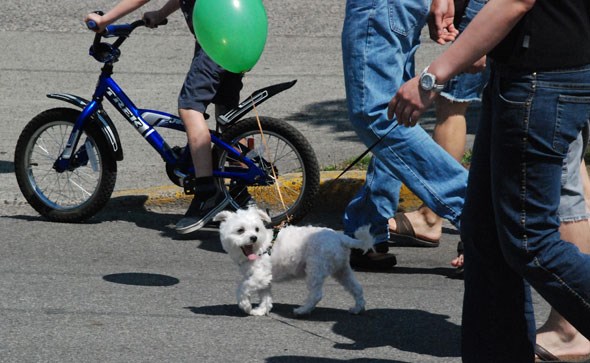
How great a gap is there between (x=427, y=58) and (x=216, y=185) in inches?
212

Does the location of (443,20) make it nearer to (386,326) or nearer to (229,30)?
(229,30)

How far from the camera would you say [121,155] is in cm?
683

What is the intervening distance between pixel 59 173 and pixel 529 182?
168 inches

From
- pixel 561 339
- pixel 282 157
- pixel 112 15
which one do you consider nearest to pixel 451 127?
pixel 282 157

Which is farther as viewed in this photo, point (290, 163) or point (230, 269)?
point (290, 163)

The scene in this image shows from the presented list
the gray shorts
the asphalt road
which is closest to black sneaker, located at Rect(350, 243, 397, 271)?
the asphalt road

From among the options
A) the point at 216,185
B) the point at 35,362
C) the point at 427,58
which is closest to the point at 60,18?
the point at 427,58

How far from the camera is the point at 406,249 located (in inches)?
251

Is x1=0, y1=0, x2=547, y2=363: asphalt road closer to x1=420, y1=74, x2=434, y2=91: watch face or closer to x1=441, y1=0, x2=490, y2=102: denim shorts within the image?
x1=441, y1=0, x2=490, y2=102: denim shorts

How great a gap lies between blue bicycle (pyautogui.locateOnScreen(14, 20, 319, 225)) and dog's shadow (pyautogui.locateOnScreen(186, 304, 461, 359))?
1.64 meters

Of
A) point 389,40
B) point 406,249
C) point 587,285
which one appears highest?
point 389,40

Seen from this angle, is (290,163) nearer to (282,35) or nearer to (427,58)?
(427,58)

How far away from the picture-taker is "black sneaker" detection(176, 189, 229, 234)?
6391 millimetres

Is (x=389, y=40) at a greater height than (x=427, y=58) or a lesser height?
greater
